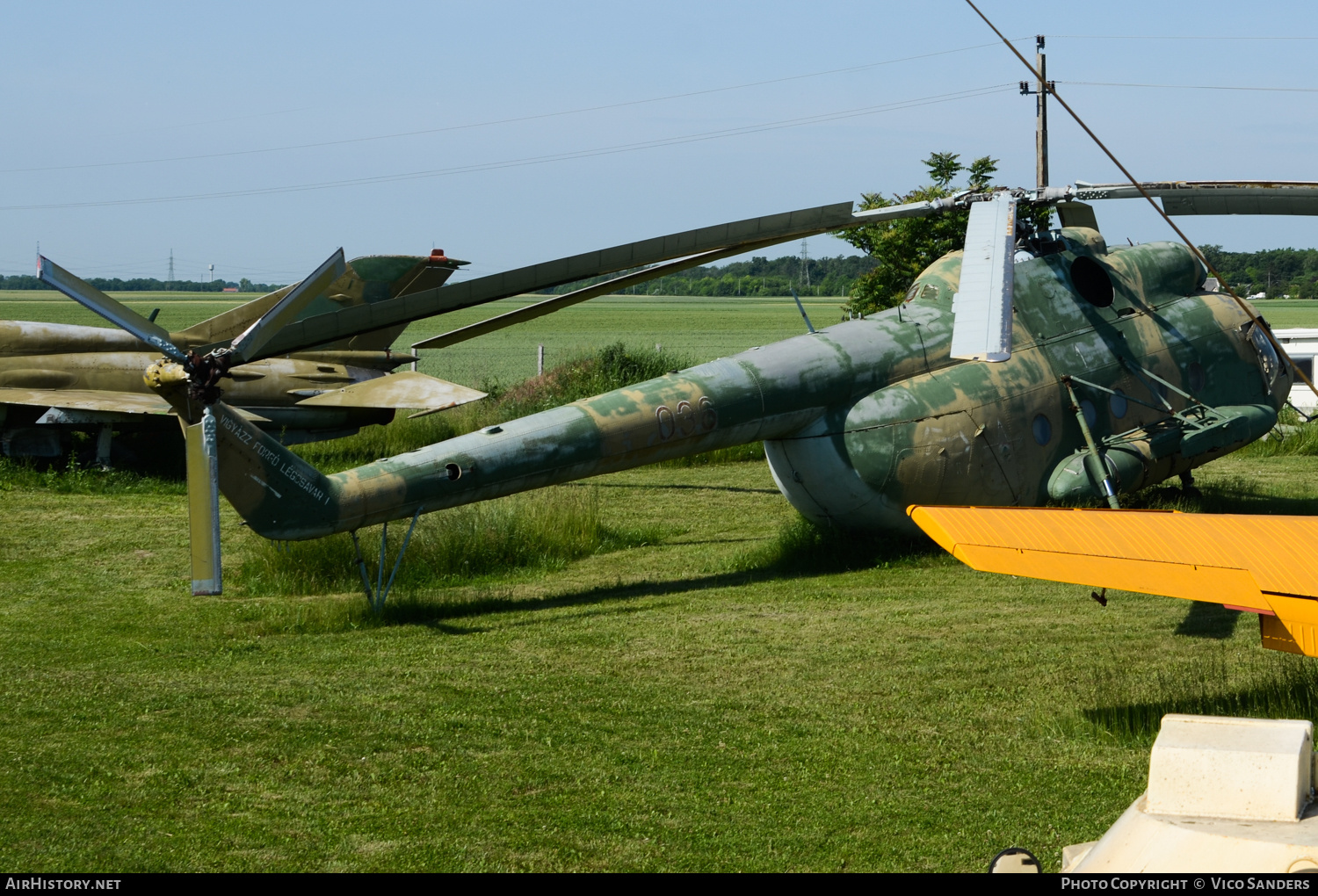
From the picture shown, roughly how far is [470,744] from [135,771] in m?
1.97

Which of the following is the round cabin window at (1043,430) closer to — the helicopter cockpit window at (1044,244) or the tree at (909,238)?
the helicopter cockpit window at (1044,244)

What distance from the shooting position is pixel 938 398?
12602mm

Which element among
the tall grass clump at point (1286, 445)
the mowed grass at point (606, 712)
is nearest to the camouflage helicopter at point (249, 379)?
the mowed grass at point (606, 712)

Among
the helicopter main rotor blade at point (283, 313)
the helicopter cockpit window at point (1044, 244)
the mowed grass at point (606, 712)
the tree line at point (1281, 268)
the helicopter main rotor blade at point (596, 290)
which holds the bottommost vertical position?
the mowed grass at point (606, 712)

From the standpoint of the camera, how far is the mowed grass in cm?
632

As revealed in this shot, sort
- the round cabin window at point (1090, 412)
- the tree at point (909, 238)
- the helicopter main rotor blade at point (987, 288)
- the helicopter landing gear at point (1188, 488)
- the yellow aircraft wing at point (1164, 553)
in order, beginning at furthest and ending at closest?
the tree at point (909, 238), the helicopter landing gear at point (1188, 488), the round cabin window at point (1090, 412), the helicopter main rotor blade at point (987, 288), the yellow aircraft wing at point (1164, 553)

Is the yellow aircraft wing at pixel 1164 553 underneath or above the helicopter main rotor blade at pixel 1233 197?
underneath

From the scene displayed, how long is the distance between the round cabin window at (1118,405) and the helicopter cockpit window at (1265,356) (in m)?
2.36

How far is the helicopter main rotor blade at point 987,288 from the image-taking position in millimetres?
9641

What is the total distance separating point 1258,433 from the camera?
13555 mm

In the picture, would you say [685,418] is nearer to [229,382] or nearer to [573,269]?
[573,269]

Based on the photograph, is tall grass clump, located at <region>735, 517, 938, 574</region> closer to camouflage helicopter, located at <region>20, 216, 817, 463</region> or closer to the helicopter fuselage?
the helicopter fuselage

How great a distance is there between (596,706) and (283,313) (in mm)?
3585

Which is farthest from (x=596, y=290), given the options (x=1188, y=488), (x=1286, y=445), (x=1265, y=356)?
(x=1286, y=445)
